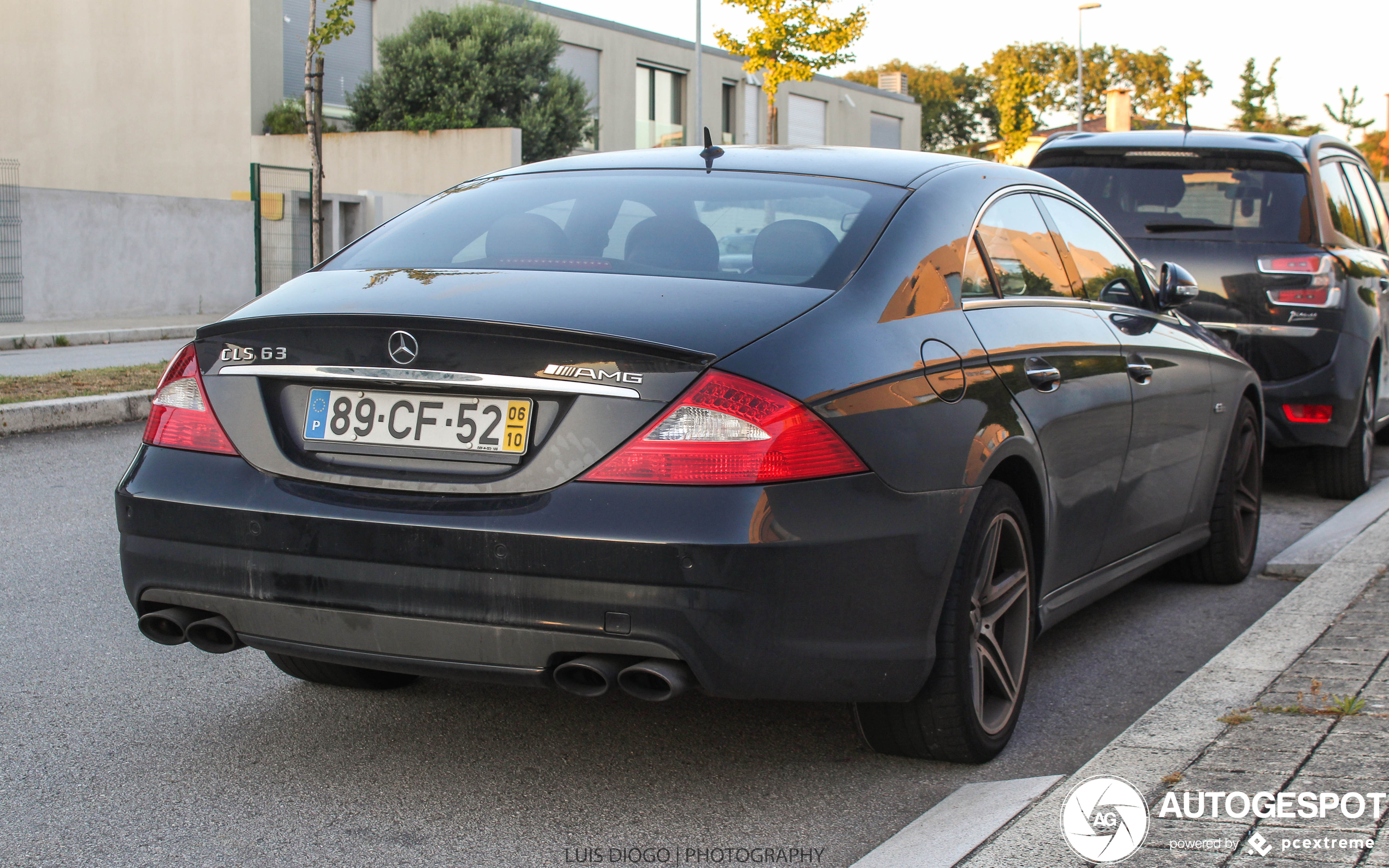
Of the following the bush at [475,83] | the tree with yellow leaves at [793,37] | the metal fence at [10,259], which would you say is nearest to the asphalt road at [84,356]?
the metal fence at [10,259]

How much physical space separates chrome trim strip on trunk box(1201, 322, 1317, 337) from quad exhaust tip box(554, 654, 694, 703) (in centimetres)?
521

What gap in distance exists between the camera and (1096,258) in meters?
4.62

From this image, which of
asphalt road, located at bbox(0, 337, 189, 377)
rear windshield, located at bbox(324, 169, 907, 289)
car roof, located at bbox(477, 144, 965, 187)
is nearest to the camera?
rear windshield, located at bbox(324, 169, 907, 289)

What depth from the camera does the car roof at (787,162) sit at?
3746 mm

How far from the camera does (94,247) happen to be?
788 inches

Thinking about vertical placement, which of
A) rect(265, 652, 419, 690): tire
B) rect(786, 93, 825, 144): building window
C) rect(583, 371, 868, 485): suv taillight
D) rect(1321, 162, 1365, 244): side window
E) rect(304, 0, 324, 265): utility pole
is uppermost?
rect(786, 93, 825, 144): building window

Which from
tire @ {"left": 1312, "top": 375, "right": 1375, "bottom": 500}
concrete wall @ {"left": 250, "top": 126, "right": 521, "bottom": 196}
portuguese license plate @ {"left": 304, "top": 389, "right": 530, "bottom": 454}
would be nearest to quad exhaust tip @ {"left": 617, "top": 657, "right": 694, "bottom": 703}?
portuguese license plate @ {"left": 304, "top": 389, "right": 530, "bottom": 454}

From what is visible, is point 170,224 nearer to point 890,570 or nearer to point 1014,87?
point 890,570

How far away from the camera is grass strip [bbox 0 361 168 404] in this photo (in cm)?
933

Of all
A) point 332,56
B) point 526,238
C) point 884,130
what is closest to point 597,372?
point 526,238

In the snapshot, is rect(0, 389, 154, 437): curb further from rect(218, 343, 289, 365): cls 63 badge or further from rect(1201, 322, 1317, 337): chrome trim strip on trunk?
rect(1201, 322, 1317, 337): chrome trim strip on trunk

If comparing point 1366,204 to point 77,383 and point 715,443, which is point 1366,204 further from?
point 77,383

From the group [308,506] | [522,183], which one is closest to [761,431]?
[308,506]

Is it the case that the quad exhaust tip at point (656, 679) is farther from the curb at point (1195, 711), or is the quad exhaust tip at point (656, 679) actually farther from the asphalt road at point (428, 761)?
the curb at point (1195, 711)
